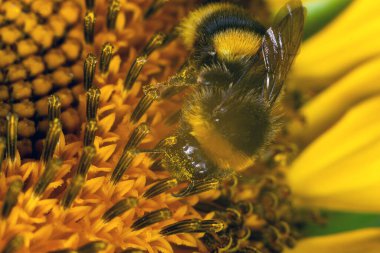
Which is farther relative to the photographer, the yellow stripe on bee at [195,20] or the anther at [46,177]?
the yellow stripe on bee at [195,20]

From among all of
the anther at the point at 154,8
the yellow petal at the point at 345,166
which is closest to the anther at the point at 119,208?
the anther at the point at 154,8

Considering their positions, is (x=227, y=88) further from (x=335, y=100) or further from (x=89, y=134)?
(x=335, y=100)

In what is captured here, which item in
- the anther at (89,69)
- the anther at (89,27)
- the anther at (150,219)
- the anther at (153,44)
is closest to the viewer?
the anther at (150,219)

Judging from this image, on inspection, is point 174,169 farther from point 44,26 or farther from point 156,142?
point 44,26

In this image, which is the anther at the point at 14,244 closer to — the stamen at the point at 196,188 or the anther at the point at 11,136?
the anther at the point at 11,136

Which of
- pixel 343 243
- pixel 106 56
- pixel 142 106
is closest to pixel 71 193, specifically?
pixel 142 106
